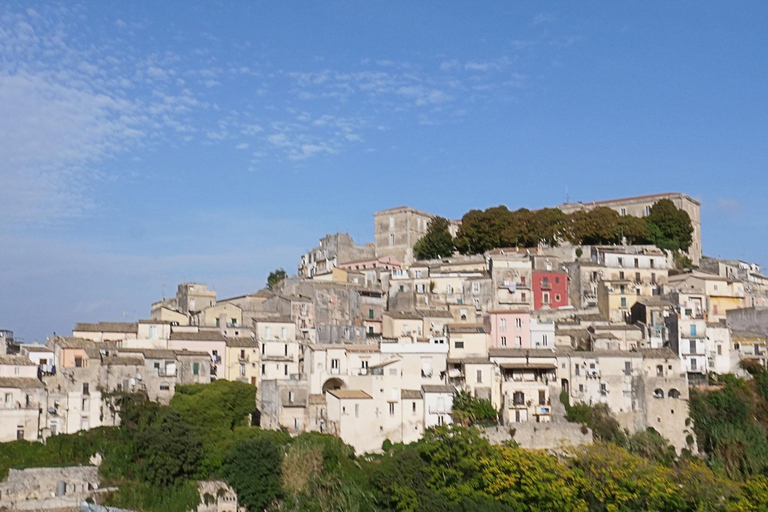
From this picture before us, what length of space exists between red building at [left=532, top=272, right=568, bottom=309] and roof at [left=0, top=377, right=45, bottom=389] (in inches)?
1162

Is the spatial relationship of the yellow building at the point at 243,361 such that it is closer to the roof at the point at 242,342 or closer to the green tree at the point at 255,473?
the roof at the point at 242,342

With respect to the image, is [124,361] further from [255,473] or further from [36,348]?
[255,473]

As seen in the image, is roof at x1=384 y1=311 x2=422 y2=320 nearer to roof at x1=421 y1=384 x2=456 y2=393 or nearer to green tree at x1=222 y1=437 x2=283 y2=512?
roof at x1=421 y1=384 x2=456 y2=393

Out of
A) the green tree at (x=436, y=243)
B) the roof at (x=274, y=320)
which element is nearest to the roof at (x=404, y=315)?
the roof at (x=274, y=320)

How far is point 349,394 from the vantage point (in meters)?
44.3

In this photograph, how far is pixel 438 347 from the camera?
46.9 metres

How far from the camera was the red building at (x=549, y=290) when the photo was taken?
6034cm

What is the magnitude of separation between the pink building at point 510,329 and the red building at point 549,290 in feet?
32.3

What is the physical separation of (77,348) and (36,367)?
6.46ft

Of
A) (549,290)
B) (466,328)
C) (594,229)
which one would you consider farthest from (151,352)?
(594,229)

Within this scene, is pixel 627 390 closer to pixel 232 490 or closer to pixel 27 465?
pixel 232 490

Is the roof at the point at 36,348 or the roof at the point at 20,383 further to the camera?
the roof at the point at 36,348

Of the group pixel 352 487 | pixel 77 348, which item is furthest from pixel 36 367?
pixel 352 487

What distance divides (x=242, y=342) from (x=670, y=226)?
3471cm
